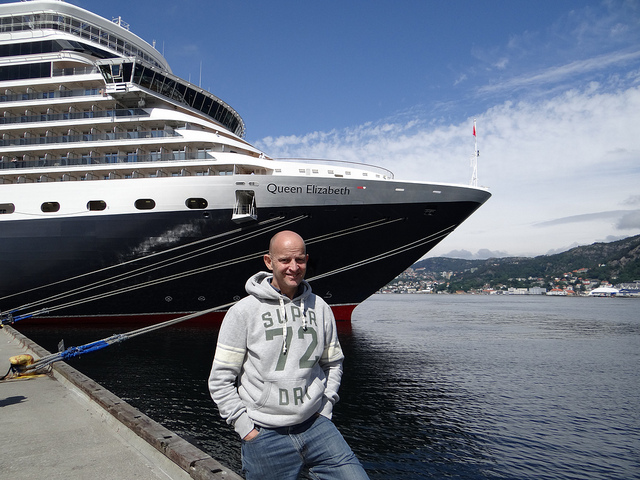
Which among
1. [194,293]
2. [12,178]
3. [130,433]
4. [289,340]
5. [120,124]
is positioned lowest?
[194,293]

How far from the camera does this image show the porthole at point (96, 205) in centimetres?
1908

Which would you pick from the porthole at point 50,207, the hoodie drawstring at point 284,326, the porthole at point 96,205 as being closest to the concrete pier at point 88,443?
the hoodie drawstring at point 284,326

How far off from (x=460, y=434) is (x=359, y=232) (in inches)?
430

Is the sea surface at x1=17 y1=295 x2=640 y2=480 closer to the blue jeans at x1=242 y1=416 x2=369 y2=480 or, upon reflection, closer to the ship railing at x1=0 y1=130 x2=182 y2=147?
the blue jeans at x1=242 y1=416 x2=369 y2=480

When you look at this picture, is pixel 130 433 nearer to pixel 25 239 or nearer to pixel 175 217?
pixel 175 217

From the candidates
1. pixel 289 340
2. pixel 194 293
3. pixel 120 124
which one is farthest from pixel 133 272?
pixel 289 340

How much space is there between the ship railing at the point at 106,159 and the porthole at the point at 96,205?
1.94 m

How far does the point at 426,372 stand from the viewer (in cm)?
1598

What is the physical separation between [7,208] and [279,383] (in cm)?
2239

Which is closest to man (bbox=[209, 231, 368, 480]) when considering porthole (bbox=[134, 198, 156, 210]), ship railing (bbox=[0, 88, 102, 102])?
porthole (bbox=[134, 198, 156, 210])

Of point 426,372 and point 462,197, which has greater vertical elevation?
point 462,197

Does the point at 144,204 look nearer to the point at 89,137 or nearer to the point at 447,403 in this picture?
the point at 89,137

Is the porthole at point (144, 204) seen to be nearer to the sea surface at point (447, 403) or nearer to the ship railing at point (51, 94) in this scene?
the sea surface at point (447, 403)

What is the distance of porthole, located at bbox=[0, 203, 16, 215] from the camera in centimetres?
1982
